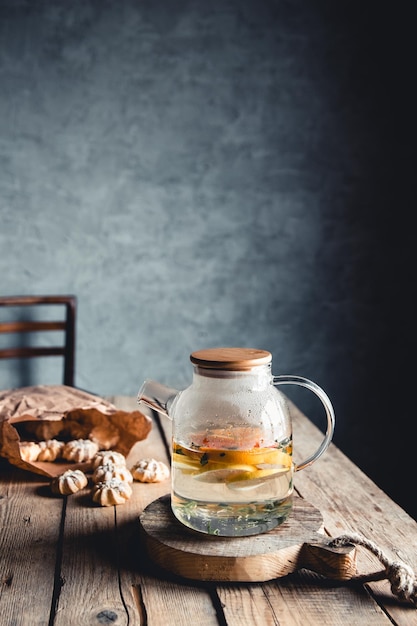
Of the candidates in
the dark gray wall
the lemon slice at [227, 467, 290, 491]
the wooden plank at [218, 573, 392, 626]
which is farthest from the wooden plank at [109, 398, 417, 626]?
the dark gray wall

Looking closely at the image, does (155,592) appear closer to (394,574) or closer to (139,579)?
(139,579)

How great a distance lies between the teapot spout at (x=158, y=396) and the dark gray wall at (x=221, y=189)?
1.57 m

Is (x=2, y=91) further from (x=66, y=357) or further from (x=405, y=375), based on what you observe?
(x=405, y=375)

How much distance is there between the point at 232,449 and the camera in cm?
86

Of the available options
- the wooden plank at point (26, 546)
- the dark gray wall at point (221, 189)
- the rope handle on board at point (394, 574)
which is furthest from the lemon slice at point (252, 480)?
the dark gray wall at point (221, 189)

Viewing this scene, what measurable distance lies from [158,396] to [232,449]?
0.17 metres

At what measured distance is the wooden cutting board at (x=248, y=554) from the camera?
2.75 feet

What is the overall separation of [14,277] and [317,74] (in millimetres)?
1332

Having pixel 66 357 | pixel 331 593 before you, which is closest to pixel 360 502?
pixel 331 593

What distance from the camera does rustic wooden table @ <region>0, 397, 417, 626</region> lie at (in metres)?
0.78

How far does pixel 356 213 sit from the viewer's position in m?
2.63

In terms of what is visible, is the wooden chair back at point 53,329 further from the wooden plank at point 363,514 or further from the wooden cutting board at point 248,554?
the wooden cutting board at point 248,554

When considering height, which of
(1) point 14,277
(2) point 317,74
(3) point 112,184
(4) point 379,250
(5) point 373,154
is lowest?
(1) point 14,277

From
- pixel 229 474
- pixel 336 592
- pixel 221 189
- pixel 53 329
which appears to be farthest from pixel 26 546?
pixel 221 189
